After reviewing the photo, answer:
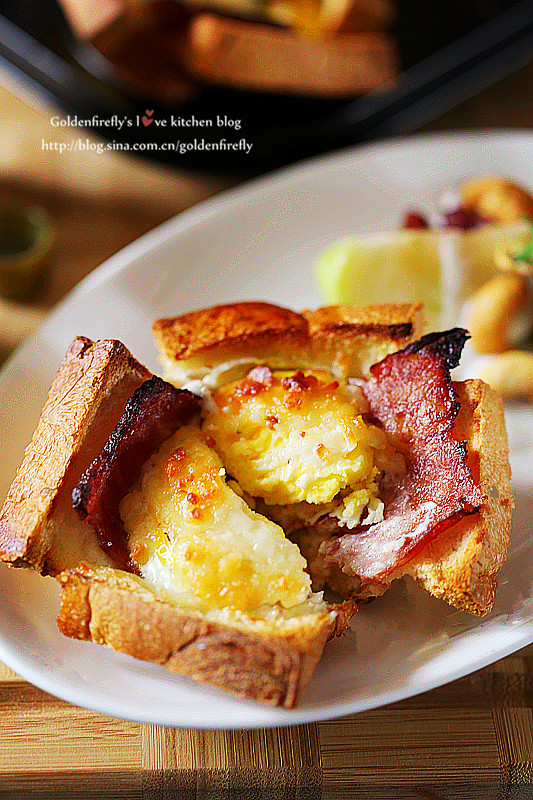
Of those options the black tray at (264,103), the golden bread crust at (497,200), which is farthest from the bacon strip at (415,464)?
the black tray at (264,103)

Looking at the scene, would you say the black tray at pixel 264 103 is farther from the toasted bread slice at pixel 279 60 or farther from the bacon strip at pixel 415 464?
the bacon strip at pixel 415 464

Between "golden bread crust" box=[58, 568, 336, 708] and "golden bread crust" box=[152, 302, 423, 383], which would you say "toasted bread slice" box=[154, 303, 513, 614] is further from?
"golden bread crust" box=[58, 568, 336, 708]

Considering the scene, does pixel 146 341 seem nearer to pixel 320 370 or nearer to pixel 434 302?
pixel 320 370


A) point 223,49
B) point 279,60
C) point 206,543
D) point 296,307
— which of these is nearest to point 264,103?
point 279,60

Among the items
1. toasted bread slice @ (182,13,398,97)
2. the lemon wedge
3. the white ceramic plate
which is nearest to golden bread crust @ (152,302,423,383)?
the white ceramic plate

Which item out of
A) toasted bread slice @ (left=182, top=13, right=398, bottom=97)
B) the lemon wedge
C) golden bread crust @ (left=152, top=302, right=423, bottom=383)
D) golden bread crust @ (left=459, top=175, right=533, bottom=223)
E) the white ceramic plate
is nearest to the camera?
the white ceramic plate

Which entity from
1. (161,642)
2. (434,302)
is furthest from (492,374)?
(161,642)

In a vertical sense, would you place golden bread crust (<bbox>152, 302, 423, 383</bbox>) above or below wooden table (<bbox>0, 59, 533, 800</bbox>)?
above
